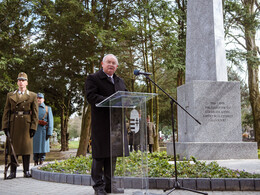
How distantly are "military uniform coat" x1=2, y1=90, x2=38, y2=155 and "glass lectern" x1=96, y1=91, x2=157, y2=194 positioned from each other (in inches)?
147

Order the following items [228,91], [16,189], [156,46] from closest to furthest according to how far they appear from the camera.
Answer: [16,189] → [228,91] → [156,46]

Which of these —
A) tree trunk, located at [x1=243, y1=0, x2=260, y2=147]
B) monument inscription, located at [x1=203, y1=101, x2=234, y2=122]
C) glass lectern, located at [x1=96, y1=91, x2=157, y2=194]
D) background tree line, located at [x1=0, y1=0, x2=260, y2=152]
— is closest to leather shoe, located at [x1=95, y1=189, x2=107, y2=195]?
glass lectern, located at [x1=96, y1=91, x2=157, y2=194]

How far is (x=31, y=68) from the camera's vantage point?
55.7 feet

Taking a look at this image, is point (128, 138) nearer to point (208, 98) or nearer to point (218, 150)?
point (218, 150)

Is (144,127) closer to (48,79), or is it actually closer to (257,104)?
(48,79)

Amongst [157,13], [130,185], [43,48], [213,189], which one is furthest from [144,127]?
[43,48]

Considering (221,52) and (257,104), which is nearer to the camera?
(221,52)

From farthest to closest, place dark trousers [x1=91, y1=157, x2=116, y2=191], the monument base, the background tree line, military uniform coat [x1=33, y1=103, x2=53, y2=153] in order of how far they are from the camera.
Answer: the background tree line < military uniform coat [x1=33, y1=103, x2=53, y2=153] < the monument base < dark trousers [x1=91, y1=157, x2=116, y2=191]

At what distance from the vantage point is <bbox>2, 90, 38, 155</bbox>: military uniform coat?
731 centimetres

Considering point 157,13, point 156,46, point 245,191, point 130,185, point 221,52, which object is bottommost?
point 245,191

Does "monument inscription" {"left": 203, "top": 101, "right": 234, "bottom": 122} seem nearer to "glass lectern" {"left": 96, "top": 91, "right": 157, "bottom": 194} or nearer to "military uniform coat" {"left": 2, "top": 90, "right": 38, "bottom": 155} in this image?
"military uniform coat" {"left": 2, "top": 90, "right": 38, "bottom": 155}

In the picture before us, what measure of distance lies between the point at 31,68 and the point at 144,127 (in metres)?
14.2

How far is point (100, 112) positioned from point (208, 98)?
18.3ft

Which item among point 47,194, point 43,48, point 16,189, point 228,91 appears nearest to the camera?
point 47,194
